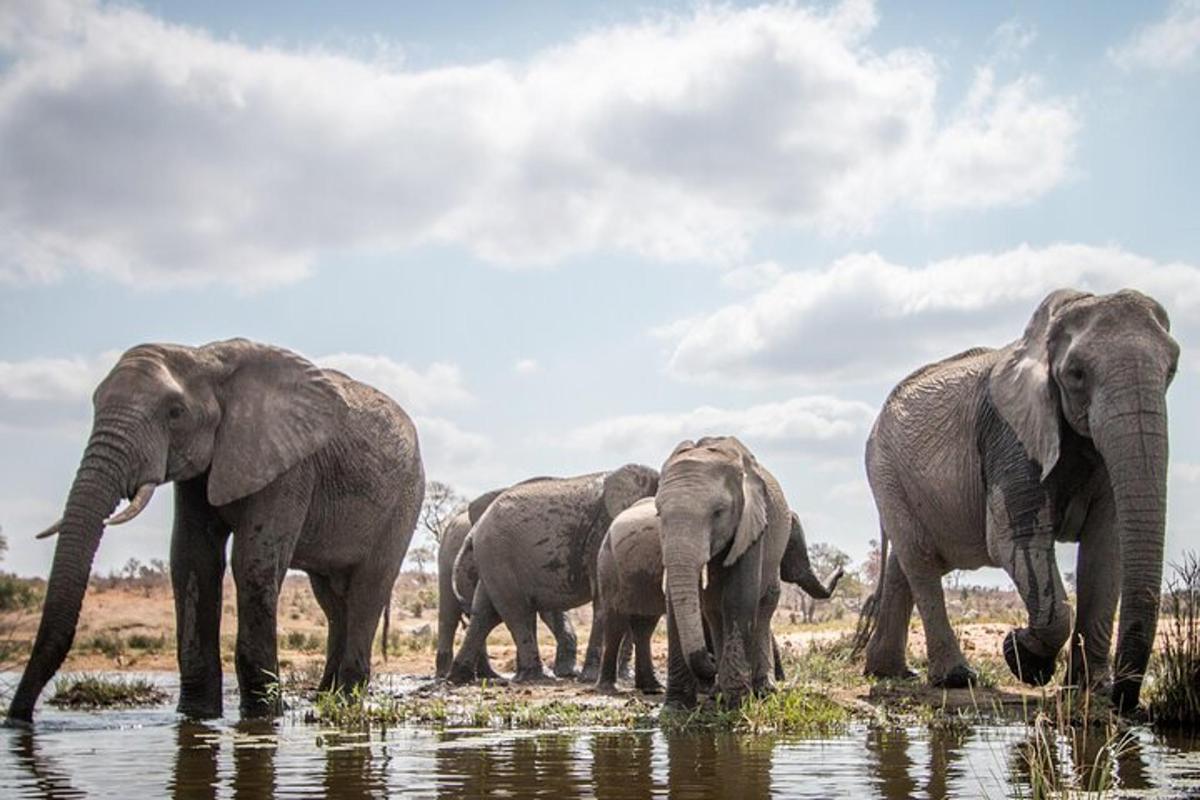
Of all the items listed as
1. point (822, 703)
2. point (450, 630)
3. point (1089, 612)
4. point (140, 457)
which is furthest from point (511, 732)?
point (450, 630)

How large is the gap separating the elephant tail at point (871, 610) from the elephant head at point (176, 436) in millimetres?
5641

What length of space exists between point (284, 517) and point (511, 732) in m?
3.10

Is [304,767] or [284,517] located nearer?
[304,767]

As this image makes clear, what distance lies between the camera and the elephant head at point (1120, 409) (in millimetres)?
10070

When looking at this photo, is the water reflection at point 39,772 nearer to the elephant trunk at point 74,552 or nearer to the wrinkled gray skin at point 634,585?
the elephant trunk at point 74,552

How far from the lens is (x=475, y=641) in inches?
765

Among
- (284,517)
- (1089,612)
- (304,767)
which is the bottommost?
(304,767)

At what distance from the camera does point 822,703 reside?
11891 mm

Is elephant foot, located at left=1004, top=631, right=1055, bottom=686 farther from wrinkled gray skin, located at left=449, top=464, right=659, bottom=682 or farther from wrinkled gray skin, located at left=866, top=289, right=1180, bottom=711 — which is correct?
wrinkled gray skin, located at left=449, top=464, right=659, bottom=682

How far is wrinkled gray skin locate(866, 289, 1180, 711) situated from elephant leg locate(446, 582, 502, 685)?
5757 millimetres

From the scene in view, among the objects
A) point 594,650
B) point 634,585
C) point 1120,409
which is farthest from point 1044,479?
point 594,650

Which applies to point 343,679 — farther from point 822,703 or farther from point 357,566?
point 822,703

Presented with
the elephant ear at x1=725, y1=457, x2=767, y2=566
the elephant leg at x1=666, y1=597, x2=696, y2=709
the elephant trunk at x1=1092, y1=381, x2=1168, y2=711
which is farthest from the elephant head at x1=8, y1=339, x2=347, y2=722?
the elephant trunk at x1=1092, y1=381, x2=1168, y2=711

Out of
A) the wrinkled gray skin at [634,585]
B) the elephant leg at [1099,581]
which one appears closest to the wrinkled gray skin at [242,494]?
the wrinkled gray skin at [634,585]
